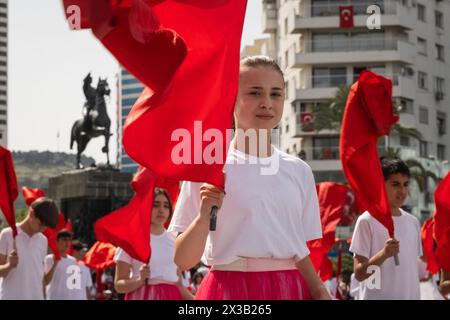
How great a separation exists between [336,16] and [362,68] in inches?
129

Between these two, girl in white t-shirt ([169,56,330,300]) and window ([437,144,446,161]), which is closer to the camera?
girl in white t-shirt ([169,56,330,300])

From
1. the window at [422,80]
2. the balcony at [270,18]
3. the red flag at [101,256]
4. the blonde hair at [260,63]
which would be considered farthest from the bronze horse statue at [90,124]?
the balcony at [270,18]

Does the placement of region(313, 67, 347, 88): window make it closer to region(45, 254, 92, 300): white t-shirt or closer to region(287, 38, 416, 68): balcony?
region(287, 38, 416, 68): balcony

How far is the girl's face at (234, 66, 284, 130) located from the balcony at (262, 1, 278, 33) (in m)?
67.1

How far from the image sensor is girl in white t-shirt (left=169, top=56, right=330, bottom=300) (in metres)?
4.62

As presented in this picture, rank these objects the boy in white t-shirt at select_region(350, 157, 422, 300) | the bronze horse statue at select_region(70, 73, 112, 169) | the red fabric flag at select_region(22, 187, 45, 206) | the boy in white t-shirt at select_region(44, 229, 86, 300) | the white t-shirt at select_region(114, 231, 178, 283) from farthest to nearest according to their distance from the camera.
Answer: the bronze horse statue at select_region(70, 73, 112, 169) → the red fabric flag at select_region(22, 187, 45, 206) → the boy in white t-shirt at select_region(44, 229, 86, 300) → the white t-shirt at select_region(114, 231, 178, 283) → the boy in white t-shirt at select_region(350, 157, 422, 300)

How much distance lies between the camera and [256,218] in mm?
4625

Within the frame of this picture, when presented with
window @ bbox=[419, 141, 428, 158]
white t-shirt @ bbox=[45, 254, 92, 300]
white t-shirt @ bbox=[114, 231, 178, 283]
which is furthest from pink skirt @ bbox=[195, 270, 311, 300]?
window @ bbox=[419, 141, 428, 158]

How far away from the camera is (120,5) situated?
3.75 meters

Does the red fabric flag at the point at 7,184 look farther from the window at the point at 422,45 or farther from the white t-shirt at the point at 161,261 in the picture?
the window at the point at 422,45

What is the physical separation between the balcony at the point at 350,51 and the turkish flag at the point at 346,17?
1.13m

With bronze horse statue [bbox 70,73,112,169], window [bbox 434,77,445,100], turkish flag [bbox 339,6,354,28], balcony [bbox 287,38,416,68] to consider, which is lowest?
bronze horse statue [bbox 70,73,112,169]

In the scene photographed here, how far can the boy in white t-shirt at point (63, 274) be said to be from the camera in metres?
13.5
